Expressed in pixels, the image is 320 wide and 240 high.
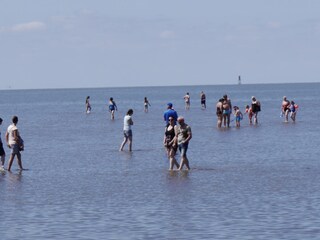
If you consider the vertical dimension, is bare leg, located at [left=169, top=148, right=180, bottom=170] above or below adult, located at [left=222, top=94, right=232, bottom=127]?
below

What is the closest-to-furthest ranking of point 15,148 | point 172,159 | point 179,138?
point 179,138, point 172,159, point 15,148

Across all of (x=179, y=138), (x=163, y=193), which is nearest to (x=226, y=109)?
(x=179, y=138)

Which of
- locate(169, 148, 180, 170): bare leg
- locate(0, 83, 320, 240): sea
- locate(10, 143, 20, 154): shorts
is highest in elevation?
locate(10, 143, 20, 154): shorts

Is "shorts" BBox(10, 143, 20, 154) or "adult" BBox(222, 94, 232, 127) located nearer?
"shorts" BBox(10, 143, 20, 154)

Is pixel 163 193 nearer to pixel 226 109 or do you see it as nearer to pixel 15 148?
pixel 15 148

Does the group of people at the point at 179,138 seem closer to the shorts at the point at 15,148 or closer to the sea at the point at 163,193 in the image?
the sea at the point at 163,193

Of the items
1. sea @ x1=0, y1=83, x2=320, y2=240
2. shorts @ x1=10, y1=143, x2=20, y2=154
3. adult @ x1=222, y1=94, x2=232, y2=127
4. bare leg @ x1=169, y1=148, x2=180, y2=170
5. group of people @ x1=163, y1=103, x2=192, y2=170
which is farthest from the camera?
adult @ x1=222, y1=94, x2=232, y2=127

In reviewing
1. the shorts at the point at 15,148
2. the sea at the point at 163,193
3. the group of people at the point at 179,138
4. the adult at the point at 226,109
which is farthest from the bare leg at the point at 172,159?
the adult at the point at 226,109

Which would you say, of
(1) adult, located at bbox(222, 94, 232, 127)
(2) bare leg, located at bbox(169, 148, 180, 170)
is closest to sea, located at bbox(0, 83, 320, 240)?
(2) bare leg, located at bbox(169, 148, 180, 170)

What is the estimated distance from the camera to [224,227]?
16.4 m

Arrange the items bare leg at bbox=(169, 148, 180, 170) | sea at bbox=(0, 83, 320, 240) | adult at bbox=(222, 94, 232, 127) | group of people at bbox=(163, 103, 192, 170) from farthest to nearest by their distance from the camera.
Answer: adult at bbox=(222, 94, 232, 127)
bare leg at bbox=(169, 148, 180, 170)
group of people at bbox=(163, 103, 192, 170)
sea at bbox=(0, 83, 320, 240)

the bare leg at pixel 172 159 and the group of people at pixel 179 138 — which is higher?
the group of people at pixel 179 138

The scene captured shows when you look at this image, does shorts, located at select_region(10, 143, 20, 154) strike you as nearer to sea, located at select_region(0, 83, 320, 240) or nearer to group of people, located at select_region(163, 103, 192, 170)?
sea, located at select_region(0, 83, 320, 240)

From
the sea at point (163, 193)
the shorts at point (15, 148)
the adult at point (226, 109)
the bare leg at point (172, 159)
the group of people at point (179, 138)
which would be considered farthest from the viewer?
the adult at point (226, 109)
